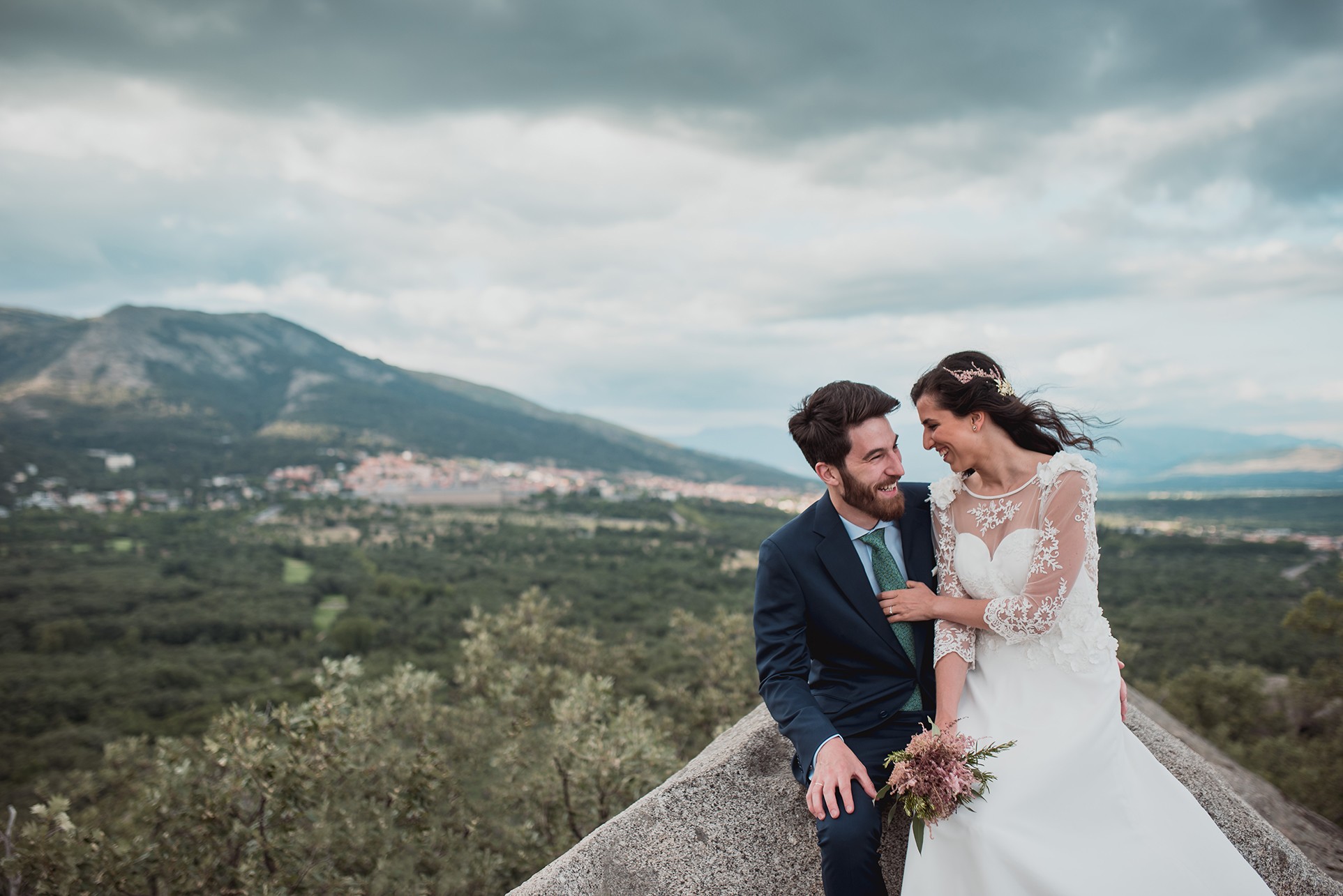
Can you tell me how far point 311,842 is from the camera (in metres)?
7.06

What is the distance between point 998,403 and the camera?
3.24 m

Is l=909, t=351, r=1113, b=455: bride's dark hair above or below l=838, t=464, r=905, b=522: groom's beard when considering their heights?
above

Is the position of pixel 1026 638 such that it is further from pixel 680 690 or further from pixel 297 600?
pixel 297 600

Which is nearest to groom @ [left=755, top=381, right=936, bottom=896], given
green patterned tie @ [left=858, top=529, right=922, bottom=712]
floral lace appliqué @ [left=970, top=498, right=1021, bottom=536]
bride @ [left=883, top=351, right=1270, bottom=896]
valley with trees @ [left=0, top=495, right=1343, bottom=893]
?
green patterned tie @ [left=858, top=529, right=922, bottom=712]

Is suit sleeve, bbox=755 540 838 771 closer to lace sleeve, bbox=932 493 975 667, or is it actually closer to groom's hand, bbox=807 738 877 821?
groom's hand, bbox=807 738 877 821

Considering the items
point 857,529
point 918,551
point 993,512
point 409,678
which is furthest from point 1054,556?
point 409,678

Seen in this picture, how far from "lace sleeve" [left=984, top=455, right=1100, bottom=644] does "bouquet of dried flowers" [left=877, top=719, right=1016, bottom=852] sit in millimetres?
497

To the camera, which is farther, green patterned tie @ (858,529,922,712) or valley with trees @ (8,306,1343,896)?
valley with trees @ (8,306,1343,896)

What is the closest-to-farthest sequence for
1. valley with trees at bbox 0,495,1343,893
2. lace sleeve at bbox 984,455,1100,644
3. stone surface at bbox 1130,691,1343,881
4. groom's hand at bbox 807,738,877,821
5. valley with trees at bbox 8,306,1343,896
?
groom's hand at bbox 807,738,877,821
lace sleeve at bbox 984,455,1100,644
stone surface at bbox 1130,691,1343,881
valley with trees at bbox 0,495,1343,893
valley with trees at bbox 8,306,1343,896

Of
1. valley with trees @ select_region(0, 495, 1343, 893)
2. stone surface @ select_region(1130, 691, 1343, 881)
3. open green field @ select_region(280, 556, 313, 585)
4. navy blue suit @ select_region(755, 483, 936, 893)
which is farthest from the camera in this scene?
open green field @ select_region(280, 556, 313, 585)

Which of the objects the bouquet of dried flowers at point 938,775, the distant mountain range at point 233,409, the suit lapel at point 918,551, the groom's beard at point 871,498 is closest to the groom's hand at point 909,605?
the suit lapel at point 918,551

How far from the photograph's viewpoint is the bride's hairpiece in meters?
3.21

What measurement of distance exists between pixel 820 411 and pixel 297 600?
49.3 m

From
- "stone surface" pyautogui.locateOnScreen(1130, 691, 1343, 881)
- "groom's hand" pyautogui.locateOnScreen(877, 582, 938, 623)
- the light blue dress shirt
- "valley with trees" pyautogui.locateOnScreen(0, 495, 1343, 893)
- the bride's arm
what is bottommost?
"valley with trees" pyautogui.locateOnScreen(0, 495, 1343, 893)
